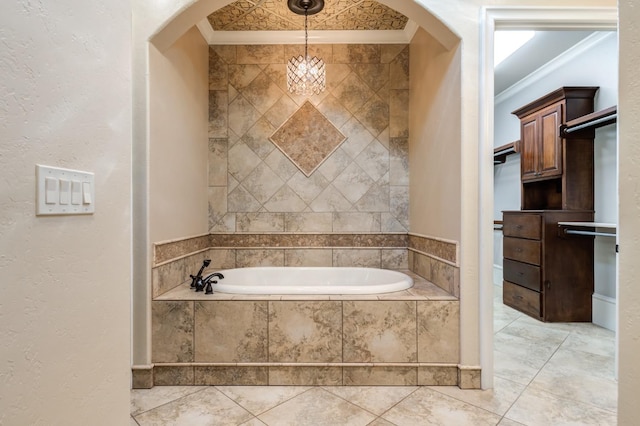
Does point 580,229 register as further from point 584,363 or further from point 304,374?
point 304,374

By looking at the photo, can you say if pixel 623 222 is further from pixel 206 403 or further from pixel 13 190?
pixel 206 403

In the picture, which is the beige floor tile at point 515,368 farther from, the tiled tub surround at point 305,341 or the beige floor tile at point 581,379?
the tiled tub surround at point 305,341

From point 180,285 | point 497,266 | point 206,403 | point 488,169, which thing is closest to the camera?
point 206,403

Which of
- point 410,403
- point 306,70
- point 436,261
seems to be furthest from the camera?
point 306,70

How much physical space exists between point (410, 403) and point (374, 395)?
0.20m

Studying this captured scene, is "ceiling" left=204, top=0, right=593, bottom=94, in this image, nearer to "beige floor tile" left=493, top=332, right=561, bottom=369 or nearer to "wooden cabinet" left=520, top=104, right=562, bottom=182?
"wooden cabinet" left=520, top=104, right=562, bottom=182

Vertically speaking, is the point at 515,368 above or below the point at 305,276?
below

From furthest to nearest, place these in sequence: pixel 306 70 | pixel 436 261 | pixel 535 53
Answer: pixel 535 53 → pixel 306 70 → pixel 436 261

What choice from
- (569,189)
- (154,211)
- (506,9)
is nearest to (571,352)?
(569,189)

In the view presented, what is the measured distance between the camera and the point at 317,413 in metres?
1.62

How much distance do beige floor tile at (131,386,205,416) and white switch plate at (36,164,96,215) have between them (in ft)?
4.36

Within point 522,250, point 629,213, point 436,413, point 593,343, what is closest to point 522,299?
point 522,250

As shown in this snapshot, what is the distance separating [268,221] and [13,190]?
7.35ft

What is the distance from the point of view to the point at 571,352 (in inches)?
92.7
